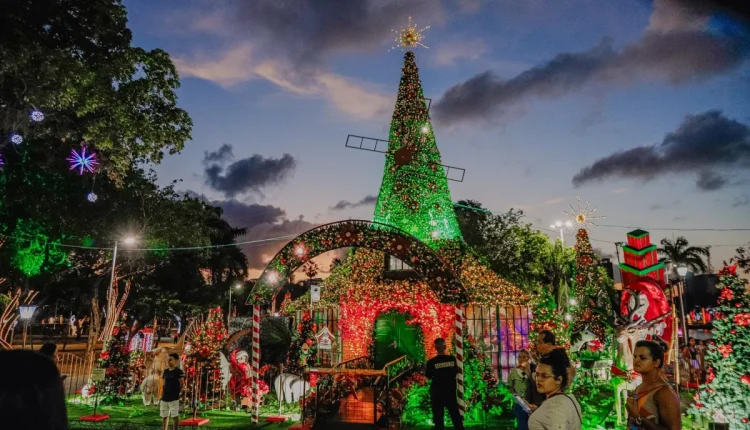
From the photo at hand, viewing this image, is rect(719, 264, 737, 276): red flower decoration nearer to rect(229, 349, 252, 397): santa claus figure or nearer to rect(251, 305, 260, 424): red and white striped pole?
rect(251, 305, 260, 424): red and white striped pole

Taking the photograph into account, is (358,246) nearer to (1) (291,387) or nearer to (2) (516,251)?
(1) (291,387)

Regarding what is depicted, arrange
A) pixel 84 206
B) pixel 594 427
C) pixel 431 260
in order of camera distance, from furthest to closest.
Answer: pixel 84 206
pixel 431 260
pixel 594 427

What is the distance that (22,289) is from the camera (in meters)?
21.3

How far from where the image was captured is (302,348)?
40.7 feet

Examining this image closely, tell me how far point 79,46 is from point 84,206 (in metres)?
10.6

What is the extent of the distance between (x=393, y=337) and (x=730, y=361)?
9.73 metres

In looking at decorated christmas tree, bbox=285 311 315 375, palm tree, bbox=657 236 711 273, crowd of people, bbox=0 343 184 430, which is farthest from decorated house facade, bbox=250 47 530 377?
palm tree, bbox=657 236 711 273

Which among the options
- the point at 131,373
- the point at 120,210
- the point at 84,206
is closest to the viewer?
the point at 131,373

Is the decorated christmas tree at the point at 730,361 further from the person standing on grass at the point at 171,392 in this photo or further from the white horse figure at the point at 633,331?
the person standing on grass at the point at 171,392

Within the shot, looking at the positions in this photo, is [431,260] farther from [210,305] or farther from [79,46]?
[210,305]

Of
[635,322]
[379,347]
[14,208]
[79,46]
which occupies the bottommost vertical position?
[379,347]

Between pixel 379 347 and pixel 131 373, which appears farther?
pixel 379 347

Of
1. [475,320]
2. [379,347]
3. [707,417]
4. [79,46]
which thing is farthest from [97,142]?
[707,417]

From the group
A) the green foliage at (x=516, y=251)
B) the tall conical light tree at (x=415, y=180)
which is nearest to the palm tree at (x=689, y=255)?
the green foliage at (x=516, y=251)
